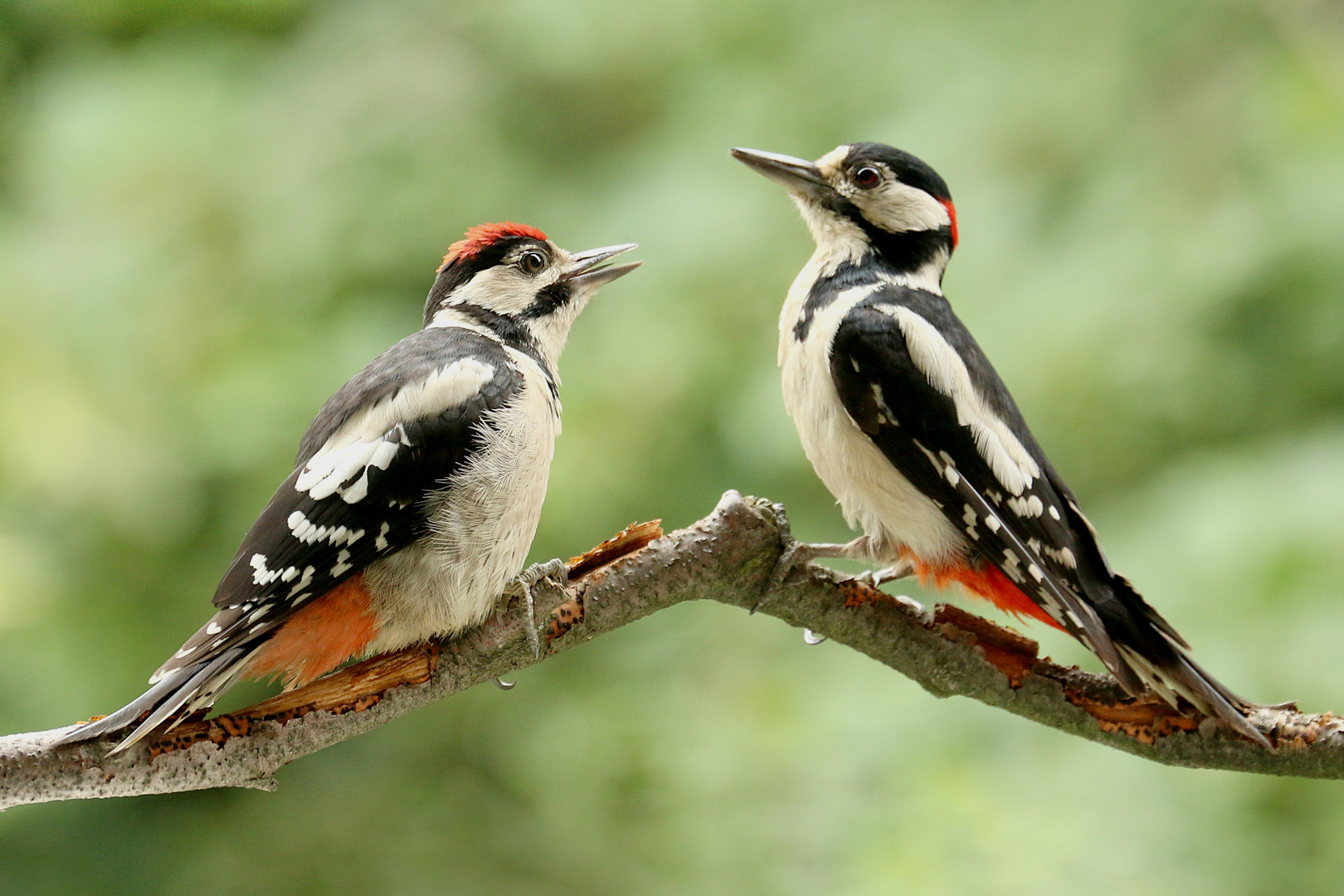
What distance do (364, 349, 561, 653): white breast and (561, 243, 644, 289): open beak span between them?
11.6 inches

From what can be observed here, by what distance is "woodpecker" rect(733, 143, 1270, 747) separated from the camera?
155 cm

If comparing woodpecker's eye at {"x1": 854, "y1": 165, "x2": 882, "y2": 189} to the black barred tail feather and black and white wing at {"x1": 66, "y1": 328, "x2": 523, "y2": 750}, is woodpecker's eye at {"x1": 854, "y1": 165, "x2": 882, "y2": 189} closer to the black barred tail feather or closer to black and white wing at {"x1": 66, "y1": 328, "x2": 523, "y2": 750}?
black and white wing at {"x1": 66, "y1": 328, "x2": 523, "y2": 750}

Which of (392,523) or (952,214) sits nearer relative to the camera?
(392,523)

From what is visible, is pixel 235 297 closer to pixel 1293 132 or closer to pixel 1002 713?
pixel 1002 713

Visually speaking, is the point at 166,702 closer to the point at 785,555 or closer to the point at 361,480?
the point at 361,480

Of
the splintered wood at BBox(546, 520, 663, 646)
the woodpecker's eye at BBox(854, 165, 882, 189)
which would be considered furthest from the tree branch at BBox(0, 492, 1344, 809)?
the woodpecker's eye at BBox(854, 165, 882, 189)

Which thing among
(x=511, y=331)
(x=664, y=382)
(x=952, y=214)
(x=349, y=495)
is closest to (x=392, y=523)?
(x=349, y=495)

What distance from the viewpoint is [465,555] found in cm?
145

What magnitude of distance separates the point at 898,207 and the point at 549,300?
547 mm

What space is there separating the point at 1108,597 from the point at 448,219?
6.59ft

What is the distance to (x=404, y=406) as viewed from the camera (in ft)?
4.79

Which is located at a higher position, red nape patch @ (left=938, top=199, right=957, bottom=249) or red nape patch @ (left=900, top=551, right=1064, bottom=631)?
red nape patch @ (left=938, top=199, right=957, bottom=249)

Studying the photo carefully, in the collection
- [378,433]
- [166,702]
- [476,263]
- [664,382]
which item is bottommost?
[166,702]

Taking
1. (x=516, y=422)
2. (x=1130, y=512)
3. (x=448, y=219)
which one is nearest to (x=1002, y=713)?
(x=1130, y=512)
